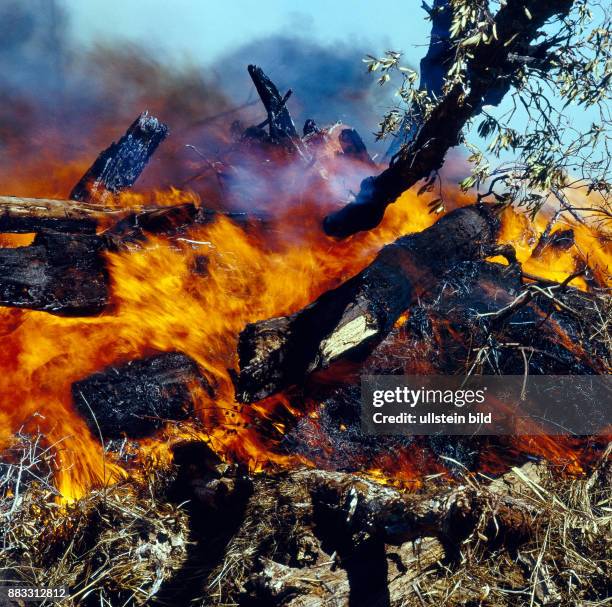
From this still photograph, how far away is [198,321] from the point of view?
5.66m

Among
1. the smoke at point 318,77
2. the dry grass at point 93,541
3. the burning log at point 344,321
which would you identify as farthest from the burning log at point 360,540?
the smoke at point 318,77

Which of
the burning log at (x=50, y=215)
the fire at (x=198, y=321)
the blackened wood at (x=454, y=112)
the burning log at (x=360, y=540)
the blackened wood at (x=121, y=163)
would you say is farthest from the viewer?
the blackened wood at (x=121, y=163)

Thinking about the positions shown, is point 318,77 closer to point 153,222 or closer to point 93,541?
point 153,222

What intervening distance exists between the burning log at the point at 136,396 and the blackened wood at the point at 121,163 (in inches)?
157

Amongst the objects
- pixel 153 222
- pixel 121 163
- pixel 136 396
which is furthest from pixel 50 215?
pixel 136 396

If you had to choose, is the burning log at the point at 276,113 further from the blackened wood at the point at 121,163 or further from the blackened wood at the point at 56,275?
the blackened wood at the point at 56,275

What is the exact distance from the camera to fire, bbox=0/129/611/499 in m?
4.67

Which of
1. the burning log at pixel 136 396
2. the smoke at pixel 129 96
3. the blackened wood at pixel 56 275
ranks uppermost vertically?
the smoke at pixel 129 96

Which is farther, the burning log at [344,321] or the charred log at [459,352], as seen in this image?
the charred log at [459,352]

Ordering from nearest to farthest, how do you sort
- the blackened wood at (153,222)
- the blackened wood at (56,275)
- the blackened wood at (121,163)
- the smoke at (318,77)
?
the blackened wood at (56,275) < the blackened wood at (153,222) < the blackened wood at (121,163) < the smoke at (318,77)

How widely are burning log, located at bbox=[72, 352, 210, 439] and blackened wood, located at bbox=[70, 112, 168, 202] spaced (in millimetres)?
3989

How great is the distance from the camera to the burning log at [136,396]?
4.69m

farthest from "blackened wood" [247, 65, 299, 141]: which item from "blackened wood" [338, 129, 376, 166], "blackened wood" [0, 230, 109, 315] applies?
"blackened wood" [0, 230, 109, 315]

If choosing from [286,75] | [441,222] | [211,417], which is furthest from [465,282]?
[286,75]
